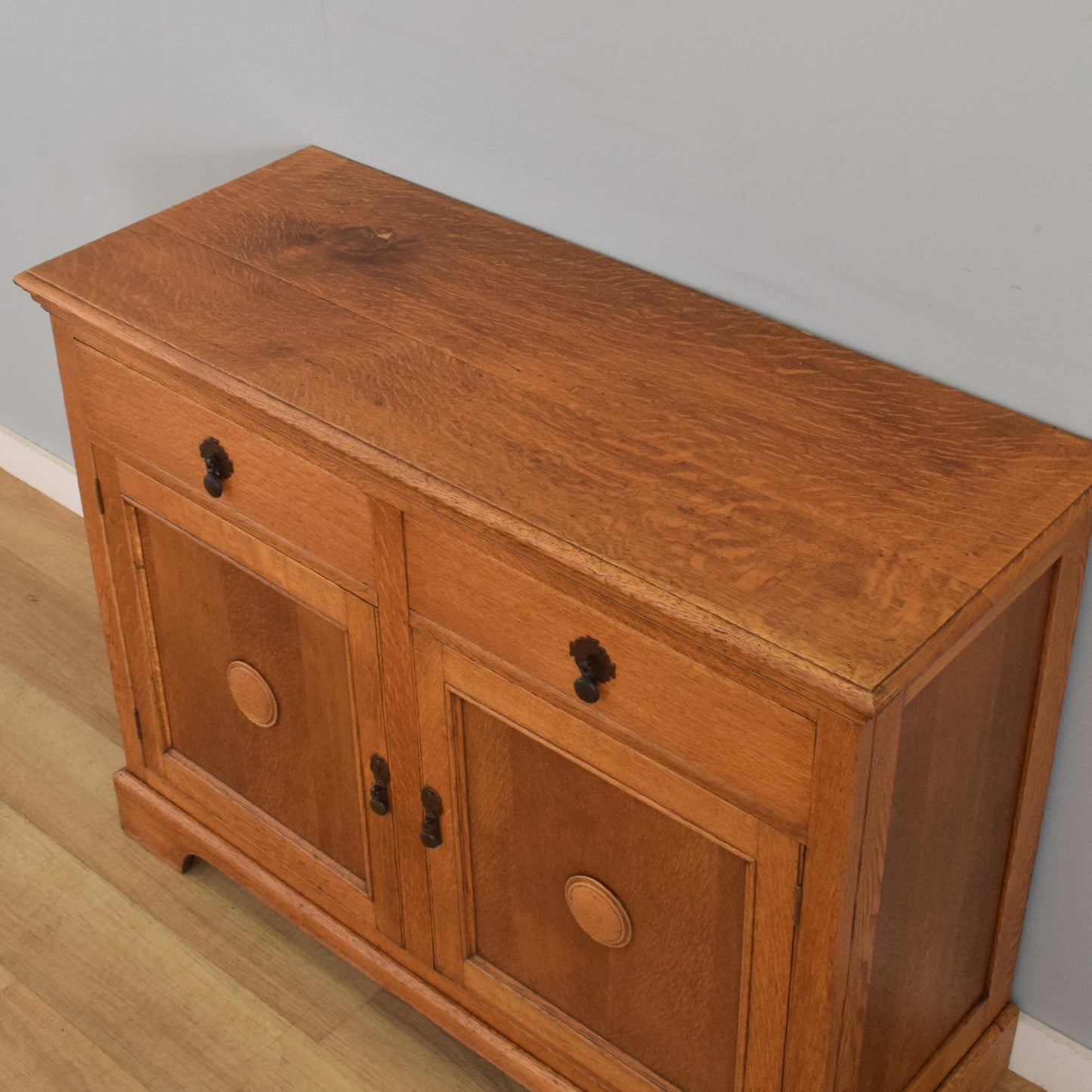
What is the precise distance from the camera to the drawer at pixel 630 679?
1.34 m

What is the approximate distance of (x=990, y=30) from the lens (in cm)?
139

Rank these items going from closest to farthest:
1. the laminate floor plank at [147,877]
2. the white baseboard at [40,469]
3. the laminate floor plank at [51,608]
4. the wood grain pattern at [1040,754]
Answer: the wood grain pattern at [1040,754] → the laminate floor plank at [147,877] → the laminate floor plank at [51,608] → the white baseboard at [40,469]

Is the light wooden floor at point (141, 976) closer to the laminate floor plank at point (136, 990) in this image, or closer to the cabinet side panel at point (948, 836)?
the laminate floor plank at point (136, 990)

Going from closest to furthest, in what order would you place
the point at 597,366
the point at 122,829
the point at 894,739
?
1. the point at 894,739
2. the point at 597,366
3. the point at 122,829

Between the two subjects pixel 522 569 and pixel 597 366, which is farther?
pixel 597 366

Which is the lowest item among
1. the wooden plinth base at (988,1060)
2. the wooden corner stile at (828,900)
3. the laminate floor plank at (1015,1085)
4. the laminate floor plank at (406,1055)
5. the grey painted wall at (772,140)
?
the laminate floor plank at (406,1055)

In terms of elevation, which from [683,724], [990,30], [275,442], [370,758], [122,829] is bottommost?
[122,829]

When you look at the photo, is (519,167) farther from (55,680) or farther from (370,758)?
(55,680)

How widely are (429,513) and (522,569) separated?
0.12m

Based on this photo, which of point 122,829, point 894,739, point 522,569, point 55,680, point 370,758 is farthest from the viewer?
point 55,680

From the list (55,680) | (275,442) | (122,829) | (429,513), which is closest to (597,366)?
(429,513)

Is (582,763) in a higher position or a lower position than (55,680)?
higher

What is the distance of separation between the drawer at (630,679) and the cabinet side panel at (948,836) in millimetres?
118

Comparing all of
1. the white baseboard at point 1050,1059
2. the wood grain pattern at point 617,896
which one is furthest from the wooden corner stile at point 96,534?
the white baseboard at point 1050,1059
